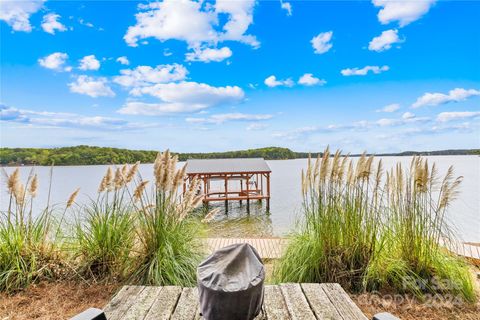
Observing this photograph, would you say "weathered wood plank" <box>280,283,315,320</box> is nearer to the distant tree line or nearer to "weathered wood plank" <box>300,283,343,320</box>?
"weathered wood plank" <box>300,283,343,320</box>

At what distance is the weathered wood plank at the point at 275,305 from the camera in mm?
1642

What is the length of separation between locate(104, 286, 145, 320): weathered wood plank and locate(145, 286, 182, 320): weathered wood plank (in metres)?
0.17

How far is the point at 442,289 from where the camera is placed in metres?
3.14

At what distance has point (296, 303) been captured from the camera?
6.00ft

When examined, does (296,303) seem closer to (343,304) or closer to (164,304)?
(343,304)

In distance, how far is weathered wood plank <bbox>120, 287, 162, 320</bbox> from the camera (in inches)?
64.8

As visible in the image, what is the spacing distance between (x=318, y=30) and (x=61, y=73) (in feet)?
30.2

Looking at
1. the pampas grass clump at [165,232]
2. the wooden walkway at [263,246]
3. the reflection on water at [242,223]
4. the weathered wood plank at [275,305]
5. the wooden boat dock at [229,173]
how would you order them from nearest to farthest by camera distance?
the weathered wood plank at [275,305] < the pampas grass clump at [165,232] < the wooden walkway at [263,246] < the reflection on water at [242,223] < the wooden boat dock at [229,173]

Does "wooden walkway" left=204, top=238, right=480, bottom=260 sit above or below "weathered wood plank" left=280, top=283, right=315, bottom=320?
below

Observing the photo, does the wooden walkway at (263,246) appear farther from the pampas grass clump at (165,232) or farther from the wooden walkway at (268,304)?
the wooden walkway at (268,304)

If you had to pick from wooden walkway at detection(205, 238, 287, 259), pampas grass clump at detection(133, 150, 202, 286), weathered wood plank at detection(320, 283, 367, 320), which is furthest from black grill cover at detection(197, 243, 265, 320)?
wooden walkway at detection(205, 238, 287, 259)

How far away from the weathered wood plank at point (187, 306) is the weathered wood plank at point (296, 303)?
590 mm

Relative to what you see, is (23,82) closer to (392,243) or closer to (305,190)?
(305,190)

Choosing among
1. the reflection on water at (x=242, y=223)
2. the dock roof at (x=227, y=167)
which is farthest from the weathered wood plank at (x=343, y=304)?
the dock roof at (x=227, y=167)
